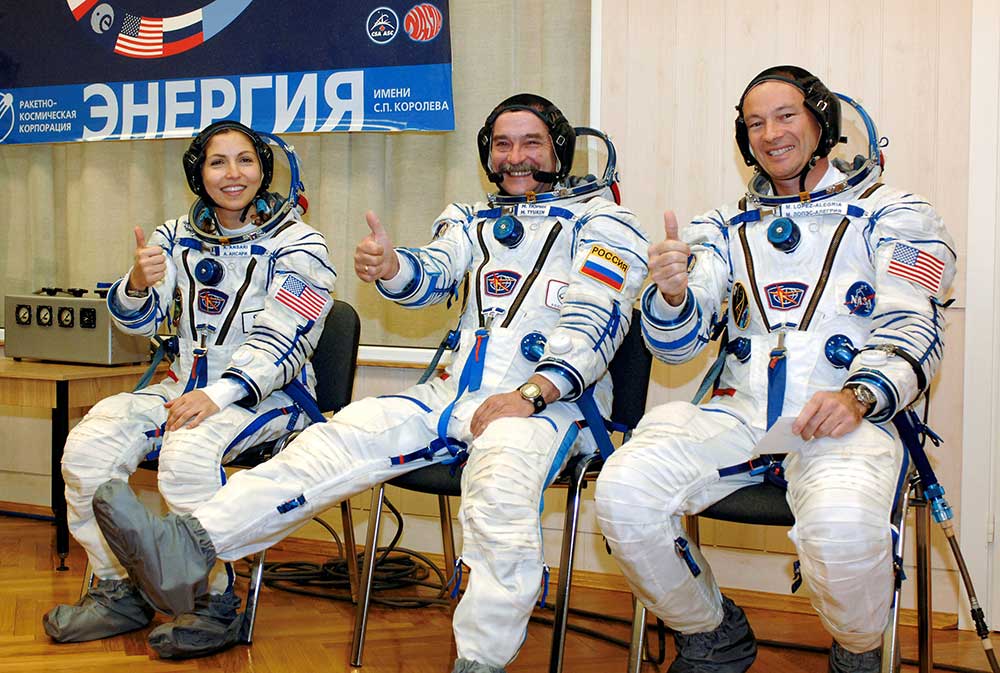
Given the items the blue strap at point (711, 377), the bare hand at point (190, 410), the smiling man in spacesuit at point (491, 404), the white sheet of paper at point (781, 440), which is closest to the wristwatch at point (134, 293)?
the bare hand at point (190, 410)

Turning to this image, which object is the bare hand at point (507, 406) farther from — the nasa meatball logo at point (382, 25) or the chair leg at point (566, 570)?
the nasa meatball logo at point (382, 25)

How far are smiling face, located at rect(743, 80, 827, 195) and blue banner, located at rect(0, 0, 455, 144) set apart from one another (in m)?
1.36

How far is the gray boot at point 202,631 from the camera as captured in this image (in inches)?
100

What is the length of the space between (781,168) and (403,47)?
1.65 metres

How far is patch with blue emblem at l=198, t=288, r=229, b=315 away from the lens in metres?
2.93

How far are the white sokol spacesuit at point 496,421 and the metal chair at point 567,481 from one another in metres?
0.04

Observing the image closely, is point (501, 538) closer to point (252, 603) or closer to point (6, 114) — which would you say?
point (252, 603)

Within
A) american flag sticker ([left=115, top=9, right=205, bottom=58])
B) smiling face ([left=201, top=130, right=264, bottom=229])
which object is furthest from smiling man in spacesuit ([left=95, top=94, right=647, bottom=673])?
american flag sticker ([left=115, top=9, right=205, bottom=58])

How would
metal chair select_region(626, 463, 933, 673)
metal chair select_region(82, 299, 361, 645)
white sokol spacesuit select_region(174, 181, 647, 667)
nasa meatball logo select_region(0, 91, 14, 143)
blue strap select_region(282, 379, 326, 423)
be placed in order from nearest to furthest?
1. metal chair select_region(626, 463, 933, 673)
2. white sokol spacesuit select_region(174, 181, 647, 667)
3. blue strap select_region(282, 379, 326, 423)
4. metal chair select_region(82, 299, 361, 645)
5. nasa meatball logo select_region(0, 91, 14, 143)

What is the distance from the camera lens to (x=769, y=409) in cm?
226

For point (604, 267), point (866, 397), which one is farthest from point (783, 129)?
point (866, 397)

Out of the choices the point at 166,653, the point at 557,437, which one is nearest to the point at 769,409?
A: the point at 557,437

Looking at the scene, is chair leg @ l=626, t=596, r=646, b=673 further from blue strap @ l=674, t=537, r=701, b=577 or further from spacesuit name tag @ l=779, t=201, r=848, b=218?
spacesuit name tag @ l=779, t=201, r=848, b=218

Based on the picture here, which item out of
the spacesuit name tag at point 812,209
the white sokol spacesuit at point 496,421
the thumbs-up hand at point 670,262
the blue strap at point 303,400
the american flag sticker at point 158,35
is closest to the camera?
the white sokol spacesuit at point 496,421
